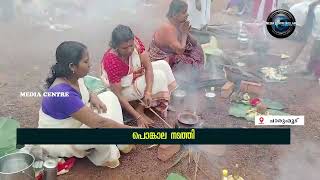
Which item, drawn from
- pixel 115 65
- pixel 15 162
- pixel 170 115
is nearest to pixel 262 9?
pixel 170 115

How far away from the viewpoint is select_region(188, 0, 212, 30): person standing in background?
7.61 feet

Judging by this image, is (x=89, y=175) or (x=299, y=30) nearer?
(x=299, y=30)

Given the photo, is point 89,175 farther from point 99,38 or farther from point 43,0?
point 43,0

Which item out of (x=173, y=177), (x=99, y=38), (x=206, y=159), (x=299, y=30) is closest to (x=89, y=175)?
(x=173, y=177)

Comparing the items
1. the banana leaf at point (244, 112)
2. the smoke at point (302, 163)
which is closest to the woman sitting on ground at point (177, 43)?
the banana leaf at point (244, 112)

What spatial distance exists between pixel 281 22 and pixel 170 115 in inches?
34.4

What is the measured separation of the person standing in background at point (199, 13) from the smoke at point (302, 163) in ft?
3.59

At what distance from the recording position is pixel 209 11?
237 cm

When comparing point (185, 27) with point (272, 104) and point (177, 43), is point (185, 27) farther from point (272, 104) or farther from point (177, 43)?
point (272, 104)

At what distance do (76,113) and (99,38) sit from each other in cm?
47

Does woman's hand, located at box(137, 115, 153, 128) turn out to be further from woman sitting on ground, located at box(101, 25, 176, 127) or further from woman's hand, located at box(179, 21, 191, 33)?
woman's hand, located at box(179, 21, 191, 33)

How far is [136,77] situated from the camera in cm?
276

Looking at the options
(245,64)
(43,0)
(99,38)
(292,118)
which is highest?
(43,0)

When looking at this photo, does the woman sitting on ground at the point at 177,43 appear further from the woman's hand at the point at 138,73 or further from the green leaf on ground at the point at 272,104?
the green leaf on ground at the point at 272,104
